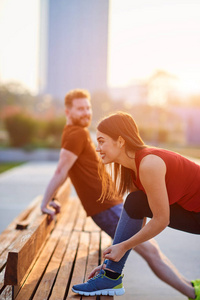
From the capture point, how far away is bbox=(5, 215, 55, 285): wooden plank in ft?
7.09

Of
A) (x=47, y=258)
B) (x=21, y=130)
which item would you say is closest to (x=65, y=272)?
(x=47, y=258)

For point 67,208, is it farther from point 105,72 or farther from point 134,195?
point 105,72

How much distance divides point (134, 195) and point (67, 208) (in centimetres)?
278

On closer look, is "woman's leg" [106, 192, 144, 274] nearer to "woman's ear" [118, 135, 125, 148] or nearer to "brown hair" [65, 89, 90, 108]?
"woman's ear" [118, 135, 125, 148]

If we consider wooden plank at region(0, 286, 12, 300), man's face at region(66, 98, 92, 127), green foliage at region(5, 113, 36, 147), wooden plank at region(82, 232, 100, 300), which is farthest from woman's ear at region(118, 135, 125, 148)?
green foliage at region(5, 113, 36, 147)

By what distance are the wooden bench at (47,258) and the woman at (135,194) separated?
0.16 metres

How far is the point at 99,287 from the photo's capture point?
7.64 ft

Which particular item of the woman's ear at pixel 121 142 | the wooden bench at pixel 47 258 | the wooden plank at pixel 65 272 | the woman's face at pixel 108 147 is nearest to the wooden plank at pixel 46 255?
the wooden bench at pixel 47 258

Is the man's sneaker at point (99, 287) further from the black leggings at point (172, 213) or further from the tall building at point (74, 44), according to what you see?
the tall building at point (74, 44)

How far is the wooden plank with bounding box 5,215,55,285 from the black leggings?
62cm

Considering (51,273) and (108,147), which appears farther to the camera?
(51,273)

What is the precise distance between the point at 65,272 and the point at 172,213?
82cm

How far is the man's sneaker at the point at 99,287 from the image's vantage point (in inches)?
91.2

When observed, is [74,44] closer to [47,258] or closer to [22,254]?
[47,258]
